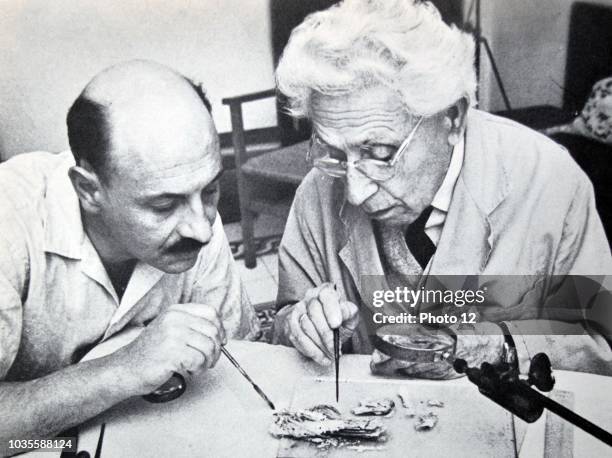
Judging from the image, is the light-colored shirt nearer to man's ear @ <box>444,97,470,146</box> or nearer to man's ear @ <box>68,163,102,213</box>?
man's ear @ <box>444,97,470,146</box>

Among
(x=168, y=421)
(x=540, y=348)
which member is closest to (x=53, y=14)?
(x=168, y=421)

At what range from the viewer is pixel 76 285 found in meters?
1.25

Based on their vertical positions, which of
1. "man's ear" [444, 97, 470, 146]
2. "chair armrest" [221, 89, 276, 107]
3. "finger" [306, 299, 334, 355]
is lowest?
"finger" [306, 299, 334, 355]

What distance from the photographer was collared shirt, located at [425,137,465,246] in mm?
1270

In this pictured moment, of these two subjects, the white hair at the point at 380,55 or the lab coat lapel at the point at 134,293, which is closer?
the white hair at the point at 380,55

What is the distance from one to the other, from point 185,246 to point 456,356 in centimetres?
58

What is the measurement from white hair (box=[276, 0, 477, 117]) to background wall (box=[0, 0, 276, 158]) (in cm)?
9

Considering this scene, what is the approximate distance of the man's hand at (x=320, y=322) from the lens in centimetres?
125

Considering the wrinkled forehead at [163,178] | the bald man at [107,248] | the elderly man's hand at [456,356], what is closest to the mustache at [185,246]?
the bald man at [107,248]

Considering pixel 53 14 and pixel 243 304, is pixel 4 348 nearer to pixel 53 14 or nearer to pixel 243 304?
pixel 243 304

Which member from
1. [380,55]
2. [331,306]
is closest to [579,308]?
[331,306]

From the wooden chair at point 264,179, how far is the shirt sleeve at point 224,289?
2.6 inches

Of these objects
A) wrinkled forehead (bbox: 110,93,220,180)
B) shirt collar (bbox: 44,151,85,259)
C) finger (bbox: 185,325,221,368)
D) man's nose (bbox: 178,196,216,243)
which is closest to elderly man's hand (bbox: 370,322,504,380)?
finger (bbox: 185,325,221,368)

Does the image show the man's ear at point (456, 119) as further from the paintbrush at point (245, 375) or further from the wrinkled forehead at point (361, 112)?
the paintbrush at point (245, 375)
